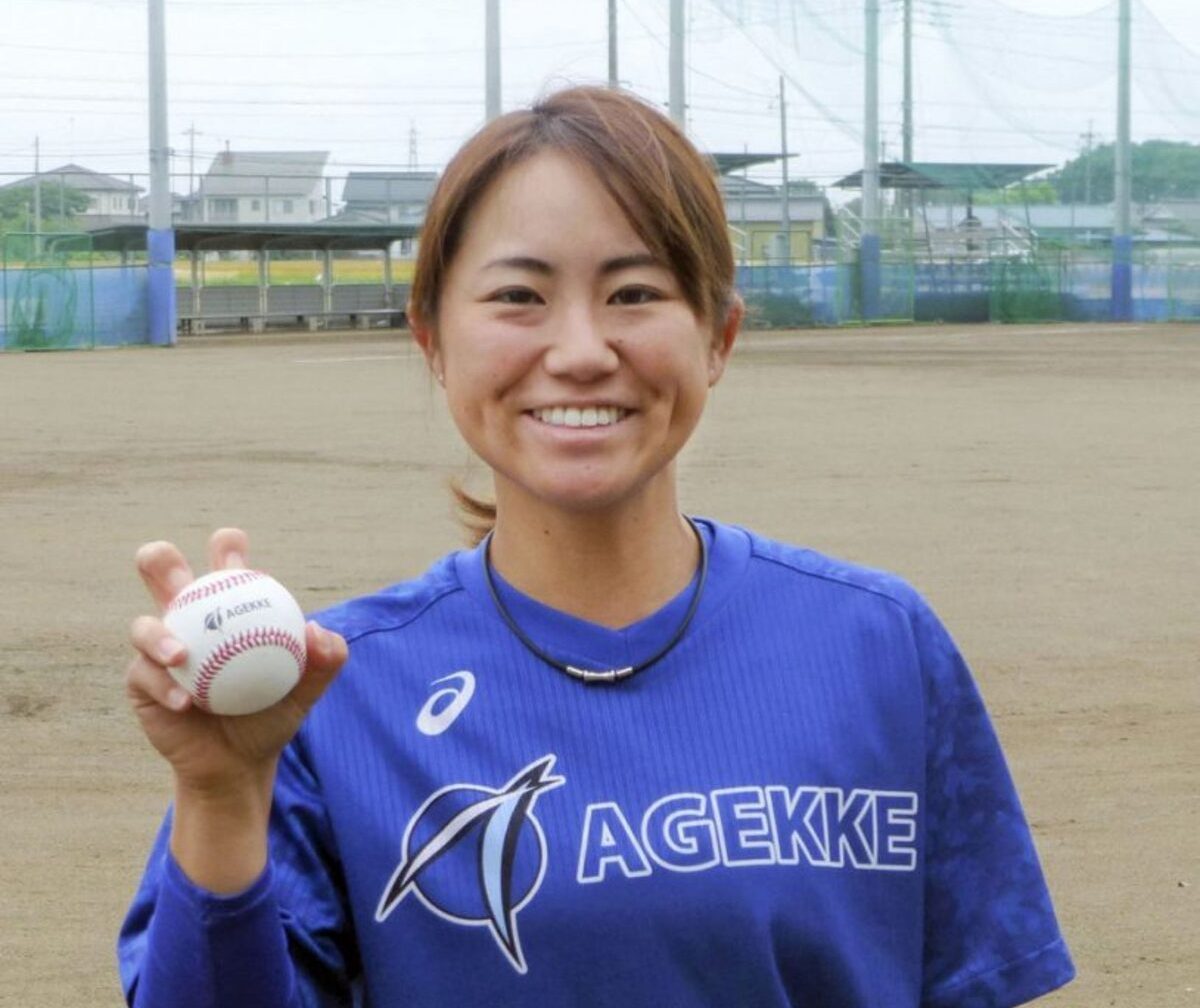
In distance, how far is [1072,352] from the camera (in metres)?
32.3

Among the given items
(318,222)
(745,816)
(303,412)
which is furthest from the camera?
A: (318,222)

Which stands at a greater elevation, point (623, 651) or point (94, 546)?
point (623, 651)

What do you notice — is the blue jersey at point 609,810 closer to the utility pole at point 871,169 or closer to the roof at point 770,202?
the utility pole at point 871,169

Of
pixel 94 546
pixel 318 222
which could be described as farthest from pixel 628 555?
pixel 318 222

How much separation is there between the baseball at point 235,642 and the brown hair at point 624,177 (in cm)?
48

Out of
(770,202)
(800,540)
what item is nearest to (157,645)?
(800,540)

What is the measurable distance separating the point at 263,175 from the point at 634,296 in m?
43.3

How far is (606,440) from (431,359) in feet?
0.95

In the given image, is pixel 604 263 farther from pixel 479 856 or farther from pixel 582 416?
pixel 479 856

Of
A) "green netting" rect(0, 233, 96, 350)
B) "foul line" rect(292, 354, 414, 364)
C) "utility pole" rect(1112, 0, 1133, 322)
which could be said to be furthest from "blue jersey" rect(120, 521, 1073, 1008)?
"utility pole" rect(1112, 0, 1133, 322)

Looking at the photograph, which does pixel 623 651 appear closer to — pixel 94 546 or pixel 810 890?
pixel 810 890

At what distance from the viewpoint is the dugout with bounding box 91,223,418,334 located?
141 ft

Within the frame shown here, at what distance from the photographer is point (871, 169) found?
1902 inches

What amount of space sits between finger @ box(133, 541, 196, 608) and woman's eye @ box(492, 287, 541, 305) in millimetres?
428
